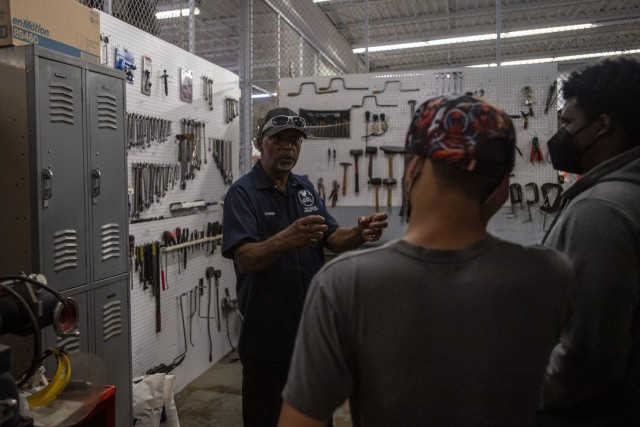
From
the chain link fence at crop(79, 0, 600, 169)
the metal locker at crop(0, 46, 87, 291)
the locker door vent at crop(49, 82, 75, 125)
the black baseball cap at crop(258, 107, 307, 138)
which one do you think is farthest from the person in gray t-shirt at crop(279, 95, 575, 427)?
the chain link fence at crop(79, 0, 600, 169)

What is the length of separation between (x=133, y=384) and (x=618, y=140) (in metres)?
2.99

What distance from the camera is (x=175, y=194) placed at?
400 centimetres

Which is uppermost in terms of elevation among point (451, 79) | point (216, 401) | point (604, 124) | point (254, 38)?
point (254, 38)

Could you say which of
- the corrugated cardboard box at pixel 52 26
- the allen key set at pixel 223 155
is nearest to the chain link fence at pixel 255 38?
the allen key set at pixel 223 155

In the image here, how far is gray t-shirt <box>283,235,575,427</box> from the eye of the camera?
0.83 metres

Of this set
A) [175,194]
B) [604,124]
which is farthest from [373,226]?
[175,194]

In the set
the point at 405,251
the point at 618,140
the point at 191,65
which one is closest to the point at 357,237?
the point at 618,140

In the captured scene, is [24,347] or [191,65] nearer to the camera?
[24,347]

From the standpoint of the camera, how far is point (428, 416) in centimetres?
86

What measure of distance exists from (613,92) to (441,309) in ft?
2.76

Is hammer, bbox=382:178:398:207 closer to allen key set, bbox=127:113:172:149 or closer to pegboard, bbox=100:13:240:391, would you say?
pegboard, bbox=100:13:240:391

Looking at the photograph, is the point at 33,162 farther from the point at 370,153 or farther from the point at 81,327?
the point at 370,153

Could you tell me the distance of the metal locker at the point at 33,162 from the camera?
2312 millimetres

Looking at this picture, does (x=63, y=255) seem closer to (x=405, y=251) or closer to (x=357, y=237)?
(x=357, y=237)
